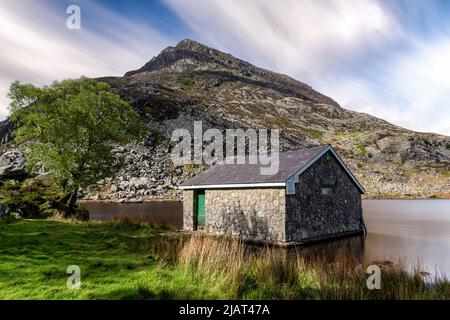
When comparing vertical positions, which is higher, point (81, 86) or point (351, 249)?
point (81, 86)

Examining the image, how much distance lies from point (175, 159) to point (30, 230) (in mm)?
40660

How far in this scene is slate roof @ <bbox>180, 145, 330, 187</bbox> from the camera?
666 inches

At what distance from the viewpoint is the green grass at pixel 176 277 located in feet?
23.2

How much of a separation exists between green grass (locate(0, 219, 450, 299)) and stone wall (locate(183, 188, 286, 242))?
22.1ft

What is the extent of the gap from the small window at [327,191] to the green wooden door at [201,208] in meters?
7.72

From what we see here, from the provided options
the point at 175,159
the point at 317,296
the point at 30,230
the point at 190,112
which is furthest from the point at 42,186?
the point at 190,112

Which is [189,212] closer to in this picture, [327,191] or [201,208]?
[201,208]

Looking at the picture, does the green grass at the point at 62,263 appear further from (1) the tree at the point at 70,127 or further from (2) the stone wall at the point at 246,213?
(1) the tree at the point at 70,127

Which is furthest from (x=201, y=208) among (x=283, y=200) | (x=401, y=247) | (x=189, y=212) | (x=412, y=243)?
(x=412, y=243)

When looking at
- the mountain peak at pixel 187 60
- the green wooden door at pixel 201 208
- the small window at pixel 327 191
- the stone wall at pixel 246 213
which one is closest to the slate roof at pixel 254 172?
the stone wall at pixel 246 213

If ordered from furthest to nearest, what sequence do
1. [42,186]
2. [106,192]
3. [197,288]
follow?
[106,192]
[42,186]
[197,288]

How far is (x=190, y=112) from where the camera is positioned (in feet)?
239

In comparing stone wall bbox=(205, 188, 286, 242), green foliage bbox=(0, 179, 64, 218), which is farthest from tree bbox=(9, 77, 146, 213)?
stone wall bbox=(205, 188, 286, 242)
